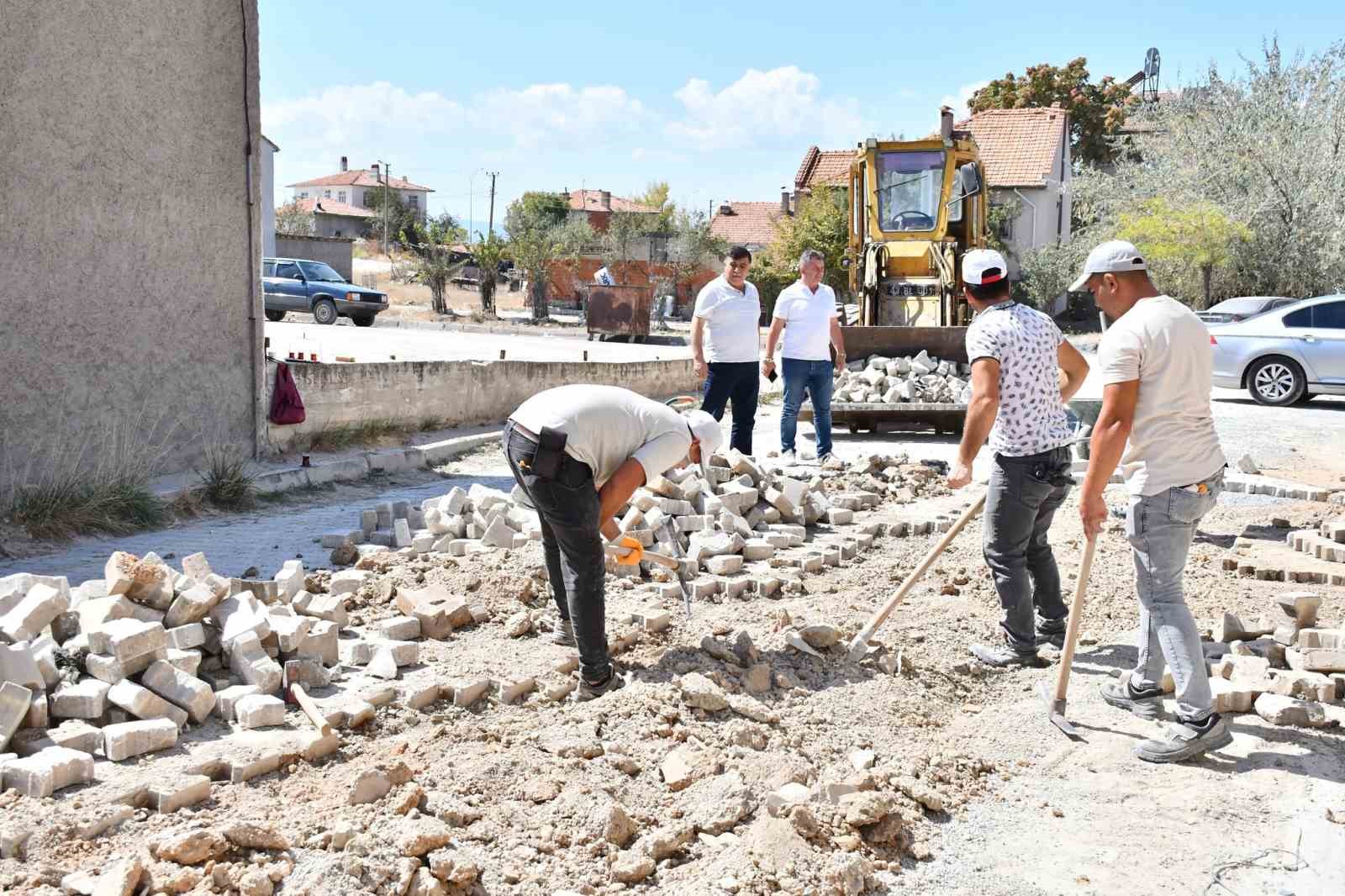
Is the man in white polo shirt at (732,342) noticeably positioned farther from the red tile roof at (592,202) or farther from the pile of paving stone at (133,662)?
the red tile roof at (592,202)

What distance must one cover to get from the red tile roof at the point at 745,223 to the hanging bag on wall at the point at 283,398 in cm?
5060

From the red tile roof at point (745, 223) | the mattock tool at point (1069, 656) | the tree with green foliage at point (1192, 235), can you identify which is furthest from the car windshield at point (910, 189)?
the red tile roof at point (745, 223)

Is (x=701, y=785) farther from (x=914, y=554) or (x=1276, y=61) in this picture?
(x=1276, y=61)

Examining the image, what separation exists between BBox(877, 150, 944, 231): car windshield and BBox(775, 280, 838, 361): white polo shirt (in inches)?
229

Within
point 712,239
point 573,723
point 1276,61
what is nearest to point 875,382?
point 573,723

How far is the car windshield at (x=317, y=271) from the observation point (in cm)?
2942

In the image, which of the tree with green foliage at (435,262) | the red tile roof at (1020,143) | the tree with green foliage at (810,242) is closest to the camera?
the tree with green foliage at (435,262)

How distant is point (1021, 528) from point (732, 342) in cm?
464

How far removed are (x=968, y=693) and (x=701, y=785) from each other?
1.73 meters

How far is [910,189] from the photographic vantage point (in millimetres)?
15484

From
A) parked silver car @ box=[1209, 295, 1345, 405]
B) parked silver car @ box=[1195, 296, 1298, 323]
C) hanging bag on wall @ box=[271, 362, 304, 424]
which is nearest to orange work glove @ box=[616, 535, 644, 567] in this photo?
hanging bag on wall @ box=[271, 362, 304, 424]

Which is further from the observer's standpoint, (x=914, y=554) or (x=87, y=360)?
(x=87, y=360)

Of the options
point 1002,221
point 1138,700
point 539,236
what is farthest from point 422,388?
point 1002,221

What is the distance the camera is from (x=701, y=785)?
4059 millimetres
